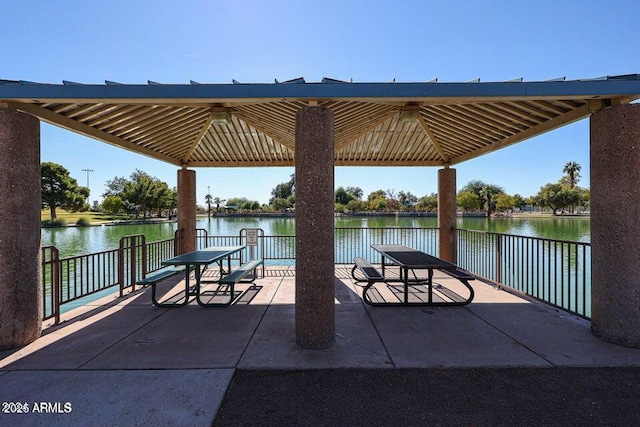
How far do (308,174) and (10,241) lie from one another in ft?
12.5

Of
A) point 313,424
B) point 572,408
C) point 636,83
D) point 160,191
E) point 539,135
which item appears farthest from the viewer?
point 160,191

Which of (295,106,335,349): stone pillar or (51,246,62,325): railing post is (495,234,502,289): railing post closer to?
(295,106,335,349): stone pillar

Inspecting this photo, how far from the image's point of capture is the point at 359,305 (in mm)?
5500

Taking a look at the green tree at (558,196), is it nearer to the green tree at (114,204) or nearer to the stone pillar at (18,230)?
the stone pillar at (18,230)

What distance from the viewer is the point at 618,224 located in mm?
3789

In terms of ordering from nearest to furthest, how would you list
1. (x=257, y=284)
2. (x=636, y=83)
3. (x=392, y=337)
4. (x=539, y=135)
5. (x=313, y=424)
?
1. (x=313, y=424)
2. (x=636, y=83)
3. (x=392, y=337)
4. (x=539, y=135)
5. (x=257, y=284)

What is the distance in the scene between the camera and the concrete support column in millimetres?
8305

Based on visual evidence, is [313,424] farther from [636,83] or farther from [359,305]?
[636,83]

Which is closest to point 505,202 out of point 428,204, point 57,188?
point 428,204

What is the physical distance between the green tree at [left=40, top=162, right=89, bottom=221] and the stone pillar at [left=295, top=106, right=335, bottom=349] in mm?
54098

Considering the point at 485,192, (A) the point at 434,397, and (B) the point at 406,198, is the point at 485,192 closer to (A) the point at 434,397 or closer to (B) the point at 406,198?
(B) the point at 406,198

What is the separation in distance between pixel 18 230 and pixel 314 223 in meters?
3.74

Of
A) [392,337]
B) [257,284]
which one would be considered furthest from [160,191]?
[392,337]

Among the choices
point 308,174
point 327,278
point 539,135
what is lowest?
point 327,278
